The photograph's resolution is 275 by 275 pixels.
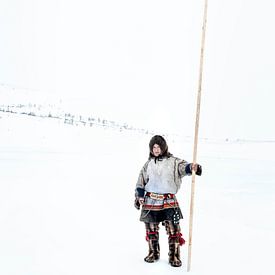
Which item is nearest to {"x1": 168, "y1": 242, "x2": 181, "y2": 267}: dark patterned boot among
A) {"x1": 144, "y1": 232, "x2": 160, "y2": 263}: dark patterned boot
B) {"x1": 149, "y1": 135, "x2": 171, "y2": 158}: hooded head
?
{"x1": 144, "y1": 232, "x2": 160, "y2": 263}: dark patterned boot

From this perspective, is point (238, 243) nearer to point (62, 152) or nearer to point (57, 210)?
point (57, 210)

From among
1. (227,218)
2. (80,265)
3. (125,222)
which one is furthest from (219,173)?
(80,265)

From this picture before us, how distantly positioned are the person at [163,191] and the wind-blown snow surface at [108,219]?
1.14 ft

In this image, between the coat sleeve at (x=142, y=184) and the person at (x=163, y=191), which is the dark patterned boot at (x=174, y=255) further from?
the coat sleeve at (x=142, y=184)

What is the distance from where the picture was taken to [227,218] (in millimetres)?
6148

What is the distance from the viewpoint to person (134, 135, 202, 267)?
380cm

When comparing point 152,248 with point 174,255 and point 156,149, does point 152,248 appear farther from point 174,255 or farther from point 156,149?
point 156,149

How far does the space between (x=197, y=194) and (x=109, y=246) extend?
12.9ft

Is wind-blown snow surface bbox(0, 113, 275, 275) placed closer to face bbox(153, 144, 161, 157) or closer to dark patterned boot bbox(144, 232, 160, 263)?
dark patterned boot bbox(144, 232, 160, 263)

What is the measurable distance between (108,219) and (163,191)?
2.14 metres

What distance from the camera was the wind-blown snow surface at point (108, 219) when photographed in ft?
13.0

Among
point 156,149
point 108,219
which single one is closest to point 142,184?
point 156,149

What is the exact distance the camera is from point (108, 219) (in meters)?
5.75

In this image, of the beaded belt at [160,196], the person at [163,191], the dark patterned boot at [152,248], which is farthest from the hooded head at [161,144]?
the dark patterned boot at [152,248]
